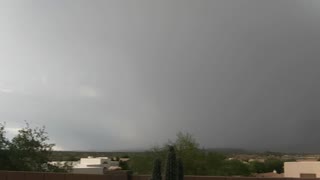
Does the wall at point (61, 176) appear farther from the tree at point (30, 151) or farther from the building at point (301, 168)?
the building at point (301, 168)

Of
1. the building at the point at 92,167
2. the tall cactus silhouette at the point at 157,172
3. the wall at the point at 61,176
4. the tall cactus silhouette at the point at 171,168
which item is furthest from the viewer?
the building at the point at 92,167

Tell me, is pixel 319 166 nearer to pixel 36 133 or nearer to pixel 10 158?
pixel 36 133

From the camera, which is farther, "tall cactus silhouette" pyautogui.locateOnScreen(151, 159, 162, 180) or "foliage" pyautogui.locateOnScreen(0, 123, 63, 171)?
"foliage" pyautogui.locateOnScreen(0, 123, 63, 171)

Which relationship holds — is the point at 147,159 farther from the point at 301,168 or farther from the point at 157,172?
the point at 157,172

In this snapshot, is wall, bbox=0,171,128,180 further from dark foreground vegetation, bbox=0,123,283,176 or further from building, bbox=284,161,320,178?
building, bbox=284,161,320,178

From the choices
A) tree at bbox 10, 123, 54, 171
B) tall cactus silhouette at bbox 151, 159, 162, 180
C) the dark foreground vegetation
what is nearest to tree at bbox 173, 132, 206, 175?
the dark foreground vegetation

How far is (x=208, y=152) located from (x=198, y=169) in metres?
5.45

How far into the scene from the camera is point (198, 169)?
50.5 metres

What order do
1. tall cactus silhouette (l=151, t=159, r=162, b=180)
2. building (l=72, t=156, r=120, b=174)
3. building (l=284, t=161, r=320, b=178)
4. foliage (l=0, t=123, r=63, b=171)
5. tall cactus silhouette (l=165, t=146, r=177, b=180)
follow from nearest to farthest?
tall cactus silhouette (l=165, t=146, r=177, b=180), tall cactus silhouette (l=151, t=159, r=162, b=180), foliage (l=0, t=123, r=63, b=171), building (l=72, t=156, r=120, b=174), building (l=284, t=161, r=320, b=178)

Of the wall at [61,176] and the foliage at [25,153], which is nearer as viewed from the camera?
the wall at [61,176]

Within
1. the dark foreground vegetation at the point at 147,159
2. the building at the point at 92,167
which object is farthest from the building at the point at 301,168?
the building at the point at 92,167

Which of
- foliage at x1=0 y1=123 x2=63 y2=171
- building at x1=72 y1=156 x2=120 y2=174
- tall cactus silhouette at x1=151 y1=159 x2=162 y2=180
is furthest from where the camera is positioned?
building at x1=72 y1=156 x2=120 y2=174

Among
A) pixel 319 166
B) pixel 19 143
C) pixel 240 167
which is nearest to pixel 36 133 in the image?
pixel 19 143

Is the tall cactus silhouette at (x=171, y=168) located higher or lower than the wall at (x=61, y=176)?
higher
